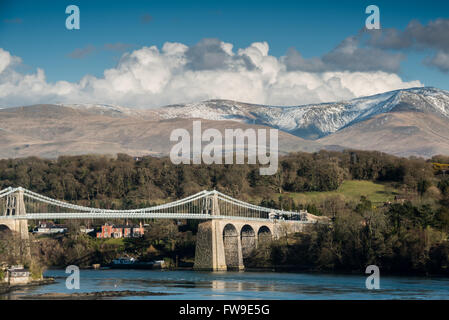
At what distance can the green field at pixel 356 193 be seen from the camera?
352 feet

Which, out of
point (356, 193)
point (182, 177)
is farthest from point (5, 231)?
point (356, 193)

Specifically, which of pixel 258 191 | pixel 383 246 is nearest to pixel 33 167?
pixel 258 191

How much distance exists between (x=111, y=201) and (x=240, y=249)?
97.9 feet

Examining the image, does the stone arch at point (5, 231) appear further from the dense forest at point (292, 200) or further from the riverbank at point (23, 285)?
the dense forest at point (292, 200)

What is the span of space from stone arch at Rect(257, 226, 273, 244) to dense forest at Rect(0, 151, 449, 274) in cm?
251

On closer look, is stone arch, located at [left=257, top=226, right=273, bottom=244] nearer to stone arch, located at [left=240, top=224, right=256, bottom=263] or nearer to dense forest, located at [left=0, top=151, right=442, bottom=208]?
stone arch, located at [left=240, top=224, right=256, bottom=263]

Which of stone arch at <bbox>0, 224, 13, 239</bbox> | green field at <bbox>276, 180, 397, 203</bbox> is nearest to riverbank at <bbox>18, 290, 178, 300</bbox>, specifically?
stone arch at <bbox>0, 224, 13, 239</bbox>

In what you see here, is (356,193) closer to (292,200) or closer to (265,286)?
(292,200)

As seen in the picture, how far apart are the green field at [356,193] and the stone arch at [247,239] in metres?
21.5

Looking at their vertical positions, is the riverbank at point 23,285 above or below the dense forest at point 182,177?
below

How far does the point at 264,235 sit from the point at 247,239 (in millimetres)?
2052

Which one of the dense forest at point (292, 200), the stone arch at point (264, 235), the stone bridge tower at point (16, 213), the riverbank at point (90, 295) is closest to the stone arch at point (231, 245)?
the dense forest at point (292, 200)

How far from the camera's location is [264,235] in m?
88.0
